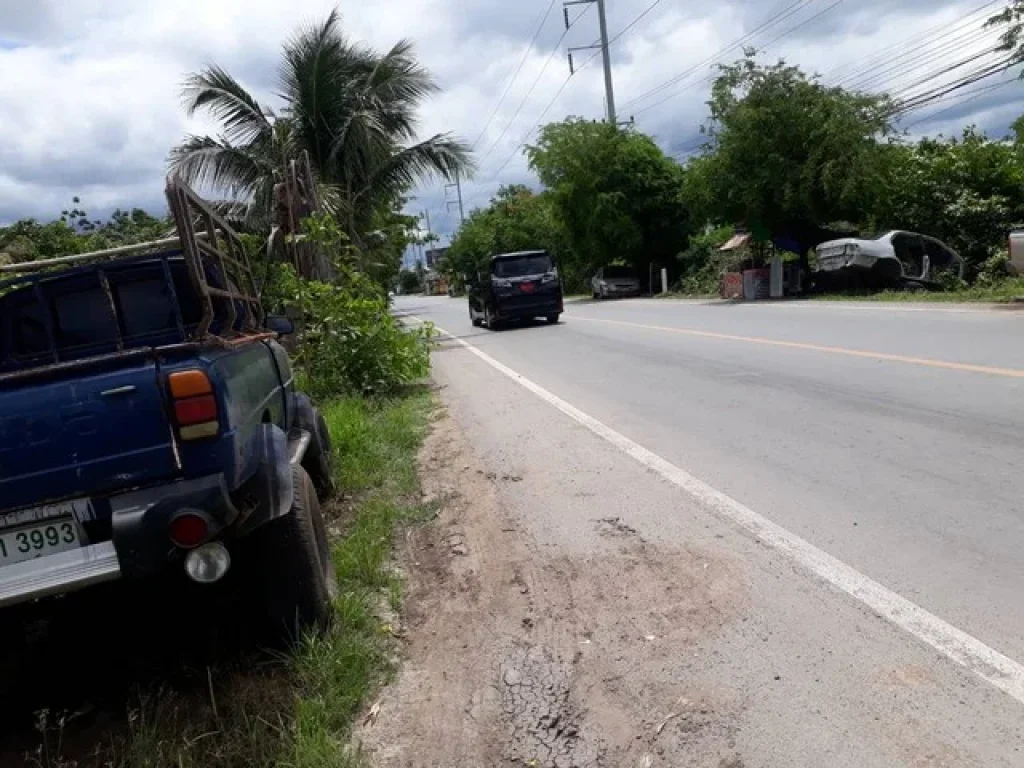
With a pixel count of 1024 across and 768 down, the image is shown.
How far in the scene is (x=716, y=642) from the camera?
362cm

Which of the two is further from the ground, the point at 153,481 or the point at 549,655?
the point at 153,481

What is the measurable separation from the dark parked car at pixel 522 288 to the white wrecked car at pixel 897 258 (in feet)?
23.9

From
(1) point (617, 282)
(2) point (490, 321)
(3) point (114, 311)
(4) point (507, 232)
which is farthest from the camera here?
(4) point (507, 232)

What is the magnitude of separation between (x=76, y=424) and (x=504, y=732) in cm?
189

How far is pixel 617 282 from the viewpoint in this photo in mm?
38906

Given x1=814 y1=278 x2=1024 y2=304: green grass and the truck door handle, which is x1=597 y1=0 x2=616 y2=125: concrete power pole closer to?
x1=814 y1=278 x2=1024 y2=304: green grass

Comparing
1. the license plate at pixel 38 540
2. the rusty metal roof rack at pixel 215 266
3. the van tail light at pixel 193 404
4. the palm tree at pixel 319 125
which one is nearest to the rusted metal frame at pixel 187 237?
the rusty metal roof rack at pixel 215 266

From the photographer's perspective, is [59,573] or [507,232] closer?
[59,573]

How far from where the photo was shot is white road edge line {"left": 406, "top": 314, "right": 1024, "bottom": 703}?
3.19m

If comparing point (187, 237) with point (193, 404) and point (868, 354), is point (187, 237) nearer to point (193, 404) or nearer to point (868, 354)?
point (193, 404)

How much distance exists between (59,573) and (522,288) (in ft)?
64.8

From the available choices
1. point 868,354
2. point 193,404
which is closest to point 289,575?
point 193,404

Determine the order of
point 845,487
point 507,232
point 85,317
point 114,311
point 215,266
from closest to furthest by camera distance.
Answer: point 114,311 < point 85,317 < point 215,266 < point 845,487 < point 507,232

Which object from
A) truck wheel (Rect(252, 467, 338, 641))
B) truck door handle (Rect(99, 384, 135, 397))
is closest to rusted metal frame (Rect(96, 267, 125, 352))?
truck door handle (Rect(99, 384, 135, 397))
